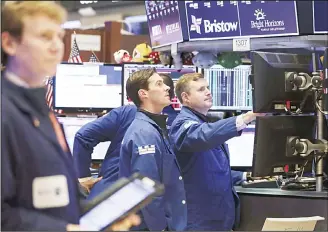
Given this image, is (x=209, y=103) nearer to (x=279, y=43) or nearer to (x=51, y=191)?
(x=279, y=43)

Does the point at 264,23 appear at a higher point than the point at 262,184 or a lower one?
higher

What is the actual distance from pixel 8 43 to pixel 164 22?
2.66m

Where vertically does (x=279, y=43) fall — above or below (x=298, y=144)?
above

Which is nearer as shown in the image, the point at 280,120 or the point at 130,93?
the point at 280,120

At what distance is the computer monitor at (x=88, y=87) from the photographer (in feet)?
16.7

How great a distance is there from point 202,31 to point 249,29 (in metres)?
0.32

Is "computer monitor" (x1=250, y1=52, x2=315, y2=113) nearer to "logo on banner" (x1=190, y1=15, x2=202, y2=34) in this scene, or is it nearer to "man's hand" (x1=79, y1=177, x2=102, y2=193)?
"logo on banner" (x1=190, y1=15, x2=202, y2=34)

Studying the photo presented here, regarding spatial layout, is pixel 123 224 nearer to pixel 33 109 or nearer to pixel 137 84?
pixel 33 109

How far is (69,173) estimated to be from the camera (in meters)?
1.53

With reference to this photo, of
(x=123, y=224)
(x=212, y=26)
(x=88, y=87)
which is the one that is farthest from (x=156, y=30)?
(x=123, y=224)

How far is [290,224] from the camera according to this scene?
9.51 feet

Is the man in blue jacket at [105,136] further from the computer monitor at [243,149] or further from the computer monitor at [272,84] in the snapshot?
the computer monitor at [272,84]

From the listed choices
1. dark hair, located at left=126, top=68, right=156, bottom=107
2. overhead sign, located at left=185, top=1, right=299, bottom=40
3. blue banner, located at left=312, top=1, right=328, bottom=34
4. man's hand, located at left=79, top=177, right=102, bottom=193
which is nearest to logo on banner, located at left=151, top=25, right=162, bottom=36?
overhead sign, located at left=185, top=1, right=299, bottom=40

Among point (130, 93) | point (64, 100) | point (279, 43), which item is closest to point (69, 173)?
point (130, 93)
